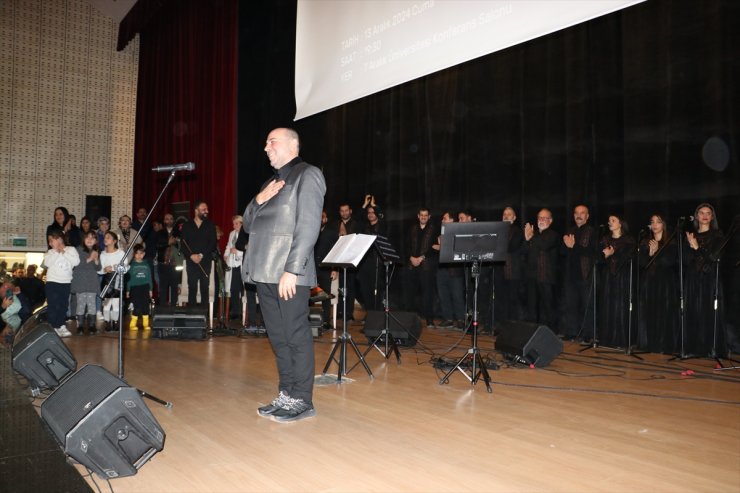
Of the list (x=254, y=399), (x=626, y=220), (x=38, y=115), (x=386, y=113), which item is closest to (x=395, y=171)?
(x=386, y=113)

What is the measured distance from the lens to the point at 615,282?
6297 mm

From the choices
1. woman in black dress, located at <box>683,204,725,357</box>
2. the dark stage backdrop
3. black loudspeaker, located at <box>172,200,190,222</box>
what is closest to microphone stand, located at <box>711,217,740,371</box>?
woman in black dress, located at <box>683,204,725,357</box>

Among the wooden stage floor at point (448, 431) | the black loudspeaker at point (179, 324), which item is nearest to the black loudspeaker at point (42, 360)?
the wooden stage floor at point (448, 431)

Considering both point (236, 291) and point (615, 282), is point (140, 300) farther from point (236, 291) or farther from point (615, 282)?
point (615, 282)

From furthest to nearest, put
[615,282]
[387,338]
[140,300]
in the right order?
[140,300], [615,282], [387,338]

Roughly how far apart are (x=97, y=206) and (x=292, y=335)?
34.7 feet

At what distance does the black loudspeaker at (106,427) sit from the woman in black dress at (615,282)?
5.15 m

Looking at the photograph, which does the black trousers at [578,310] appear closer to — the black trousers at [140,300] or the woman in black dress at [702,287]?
the woman in black dress at [702,287]

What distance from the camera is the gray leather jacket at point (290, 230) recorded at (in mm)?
3162

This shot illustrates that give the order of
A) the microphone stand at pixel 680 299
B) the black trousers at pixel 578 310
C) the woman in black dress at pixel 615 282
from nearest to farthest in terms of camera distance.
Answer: the microphone stand at pixel 680 299 < the woman in black dress at pixel 615 282 < the black trousers at pixel 578 310

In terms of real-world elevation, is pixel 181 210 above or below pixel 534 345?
above

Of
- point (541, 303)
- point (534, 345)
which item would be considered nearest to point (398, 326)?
point (534, 345)

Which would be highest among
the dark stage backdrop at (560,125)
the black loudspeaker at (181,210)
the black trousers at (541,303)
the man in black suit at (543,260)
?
the dark stage backdrop at (560,125)

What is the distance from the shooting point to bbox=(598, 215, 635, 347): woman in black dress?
6.12 meters
